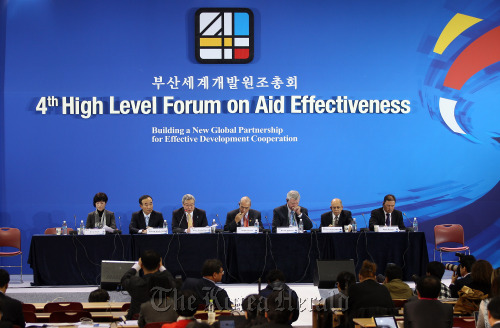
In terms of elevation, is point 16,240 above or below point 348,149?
below

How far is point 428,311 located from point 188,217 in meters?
4.24

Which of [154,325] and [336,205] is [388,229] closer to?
[336,205]

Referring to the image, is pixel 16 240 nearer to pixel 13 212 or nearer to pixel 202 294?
pixel 13 212

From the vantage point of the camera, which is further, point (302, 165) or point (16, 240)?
point (302, 165)

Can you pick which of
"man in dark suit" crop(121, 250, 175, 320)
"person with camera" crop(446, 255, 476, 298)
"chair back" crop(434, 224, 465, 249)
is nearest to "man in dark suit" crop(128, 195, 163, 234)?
"man in dark suit" crop(121, 250, 175, 320)

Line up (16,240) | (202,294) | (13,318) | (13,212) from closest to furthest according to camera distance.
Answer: (13,318)
(202,294)
(16,240)
(13,212)

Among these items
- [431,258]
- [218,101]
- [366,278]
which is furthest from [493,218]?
[366,278]

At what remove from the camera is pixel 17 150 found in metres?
8.78

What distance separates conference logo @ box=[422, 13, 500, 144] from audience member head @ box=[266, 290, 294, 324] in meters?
6.06

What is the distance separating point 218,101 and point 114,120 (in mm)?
1427

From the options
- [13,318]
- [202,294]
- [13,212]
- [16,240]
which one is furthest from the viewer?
[13,212]

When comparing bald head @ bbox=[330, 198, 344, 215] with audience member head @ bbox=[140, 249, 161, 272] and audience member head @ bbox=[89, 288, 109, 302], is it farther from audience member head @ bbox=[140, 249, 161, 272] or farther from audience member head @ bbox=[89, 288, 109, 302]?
audience member head @ bbox=[140, 249, 161, 272]

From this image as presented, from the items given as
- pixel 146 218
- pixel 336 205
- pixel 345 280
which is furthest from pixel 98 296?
pixel 336 205

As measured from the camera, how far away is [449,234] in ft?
27.7
